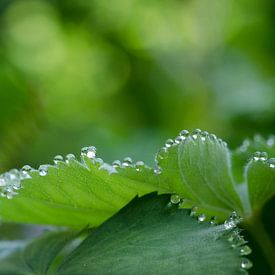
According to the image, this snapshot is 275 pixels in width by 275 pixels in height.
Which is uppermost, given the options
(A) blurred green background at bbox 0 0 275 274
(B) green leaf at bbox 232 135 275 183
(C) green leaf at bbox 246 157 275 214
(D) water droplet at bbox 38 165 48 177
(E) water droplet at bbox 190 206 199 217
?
(A) blurred green background at bbox 0 0 275 274

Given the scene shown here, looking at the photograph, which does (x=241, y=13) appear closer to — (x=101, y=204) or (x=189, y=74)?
(x=189, y=74)

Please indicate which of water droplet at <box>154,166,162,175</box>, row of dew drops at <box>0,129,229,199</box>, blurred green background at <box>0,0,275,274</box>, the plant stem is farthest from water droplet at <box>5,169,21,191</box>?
blurred green background at <box>0,0,275,274</box>

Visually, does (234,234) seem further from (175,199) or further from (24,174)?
(24,174)

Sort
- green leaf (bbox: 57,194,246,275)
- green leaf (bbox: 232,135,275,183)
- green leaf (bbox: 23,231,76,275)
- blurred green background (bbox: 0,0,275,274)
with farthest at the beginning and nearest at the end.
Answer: blurred green background (bbox: 0,0,275,274)
green leaf (bbox: 232,135,275,183)
green leaf (bbox: 23,231,76,275)
green leaf (bbox: 57,194,246,275)

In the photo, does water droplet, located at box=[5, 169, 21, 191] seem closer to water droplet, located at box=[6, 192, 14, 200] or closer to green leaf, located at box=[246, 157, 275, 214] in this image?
water droplet, located at box=[6, 192, 14, 200]

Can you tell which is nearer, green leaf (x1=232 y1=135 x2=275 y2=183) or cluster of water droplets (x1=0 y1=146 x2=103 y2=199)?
cluster of water droplets (x1=0 y1=146 x2=103 y2=199)

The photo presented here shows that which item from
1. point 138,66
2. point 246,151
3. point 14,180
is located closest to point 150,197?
point 14,180
